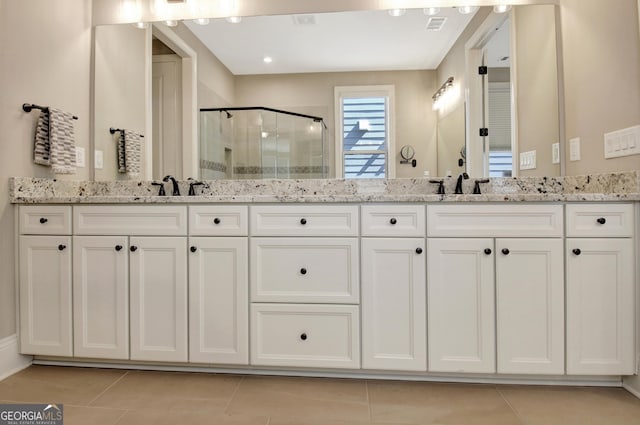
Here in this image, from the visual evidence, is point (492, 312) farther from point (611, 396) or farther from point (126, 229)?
point (126, 229)

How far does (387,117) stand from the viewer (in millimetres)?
2238

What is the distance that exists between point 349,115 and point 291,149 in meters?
0.43

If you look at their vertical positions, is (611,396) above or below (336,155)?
below

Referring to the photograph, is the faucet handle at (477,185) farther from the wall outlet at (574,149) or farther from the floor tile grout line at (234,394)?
the floor tile grout line at (234,394)

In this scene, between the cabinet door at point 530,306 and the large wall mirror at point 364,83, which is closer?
the cabinet door at point 530,306

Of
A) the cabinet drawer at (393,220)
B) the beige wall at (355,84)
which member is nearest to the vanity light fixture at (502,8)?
the beige wall at (355,84)

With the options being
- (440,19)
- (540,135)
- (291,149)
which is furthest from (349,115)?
(540,135)

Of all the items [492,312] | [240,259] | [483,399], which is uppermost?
[240,259]

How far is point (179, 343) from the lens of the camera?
68.9 inches

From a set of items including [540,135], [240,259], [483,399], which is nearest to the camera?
[483,399]

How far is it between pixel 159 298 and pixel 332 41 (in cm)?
180

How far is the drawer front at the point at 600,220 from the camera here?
158cm

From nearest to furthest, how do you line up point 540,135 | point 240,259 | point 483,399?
point 483,399, point 240,259, point 540,135

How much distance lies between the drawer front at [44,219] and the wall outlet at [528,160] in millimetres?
2533
